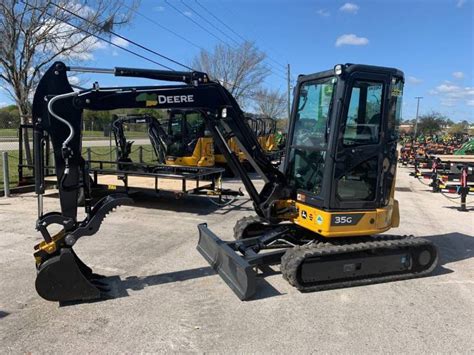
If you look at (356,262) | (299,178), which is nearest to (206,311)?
(356,262)

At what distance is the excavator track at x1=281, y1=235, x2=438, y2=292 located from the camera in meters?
5.04

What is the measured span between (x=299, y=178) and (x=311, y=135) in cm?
65

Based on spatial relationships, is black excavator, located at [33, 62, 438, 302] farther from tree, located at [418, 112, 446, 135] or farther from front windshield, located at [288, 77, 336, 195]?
tree, located at [418, 112, 446, 135]

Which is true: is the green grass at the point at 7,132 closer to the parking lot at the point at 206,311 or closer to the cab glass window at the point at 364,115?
the parking lot at the point at 206,311

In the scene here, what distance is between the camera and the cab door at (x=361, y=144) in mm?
5223

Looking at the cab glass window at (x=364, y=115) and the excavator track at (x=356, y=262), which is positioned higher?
the cab glass window at (x=364, y=115)

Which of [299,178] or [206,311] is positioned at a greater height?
[299,178]

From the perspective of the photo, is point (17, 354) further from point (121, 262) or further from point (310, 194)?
point (310, 194)

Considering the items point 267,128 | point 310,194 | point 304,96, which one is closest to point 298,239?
point 310,194

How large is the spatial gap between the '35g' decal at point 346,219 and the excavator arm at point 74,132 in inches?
73.4

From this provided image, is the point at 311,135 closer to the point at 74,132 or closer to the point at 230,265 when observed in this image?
the point at 230,265

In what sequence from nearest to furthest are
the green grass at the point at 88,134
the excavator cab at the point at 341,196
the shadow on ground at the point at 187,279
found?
the shadow on ground at the point at 187,279 < the excavator cab at the point at 341,196 < the green grass at the point at 88,134

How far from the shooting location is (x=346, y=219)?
532cm

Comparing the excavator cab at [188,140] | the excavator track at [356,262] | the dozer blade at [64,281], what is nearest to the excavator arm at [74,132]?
the dozer blade at [64,281]
